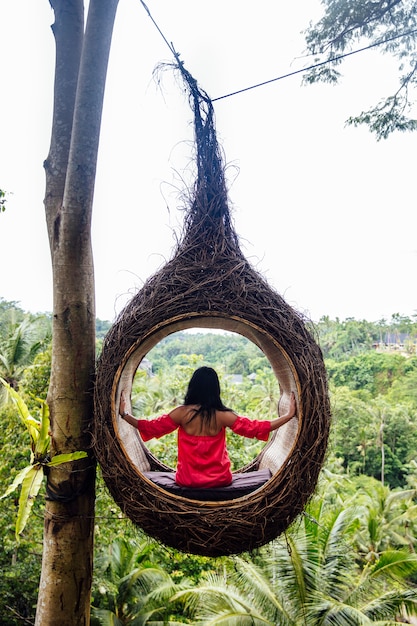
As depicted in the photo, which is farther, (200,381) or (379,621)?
(379,621)

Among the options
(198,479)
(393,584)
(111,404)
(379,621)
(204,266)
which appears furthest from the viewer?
(393,584)

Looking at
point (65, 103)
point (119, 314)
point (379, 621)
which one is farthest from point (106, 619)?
point (65, 103)

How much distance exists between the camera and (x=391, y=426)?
28.5 meters

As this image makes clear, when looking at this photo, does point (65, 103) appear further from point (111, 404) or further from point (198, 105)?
point (111, 404)

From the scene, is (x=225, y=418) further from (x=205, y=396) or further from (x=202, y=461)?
(x=202, y=461)

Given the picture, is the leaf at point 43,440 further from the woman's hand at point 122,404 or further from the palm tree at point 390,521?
the palm tree at point 390,521

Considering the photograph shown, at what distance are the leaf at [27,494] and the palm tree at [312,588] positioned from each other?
16.6 feet

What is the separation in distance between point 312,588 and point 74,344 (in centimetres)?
611

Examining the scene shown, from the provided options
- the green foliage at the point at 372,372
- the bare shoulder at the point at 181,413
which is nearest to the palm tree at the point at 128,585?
the bare shoulder at the point at 181,413

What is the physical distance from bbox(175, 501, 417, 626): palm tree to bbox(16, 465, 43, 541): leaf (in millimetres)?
5071

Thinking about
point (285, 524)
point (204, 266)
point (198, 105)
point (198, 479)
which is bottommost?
point (285, 524)

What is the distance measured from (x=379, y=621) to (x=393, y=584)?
1.10 m

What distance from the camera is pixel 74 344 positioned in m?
2.79

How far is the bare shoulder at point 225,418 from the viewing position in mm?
3018
